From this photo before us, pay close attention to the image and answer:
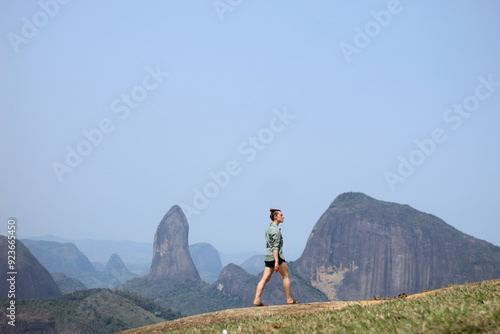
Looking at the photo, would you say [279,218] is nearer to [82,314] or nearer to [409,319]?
[409,319]

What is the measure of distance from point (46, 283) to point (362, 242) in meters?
97.6

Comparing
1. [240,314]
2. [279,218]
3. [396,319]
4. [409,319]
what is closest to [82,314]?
[279,218]

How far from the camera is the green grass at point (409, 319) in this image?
8.77m

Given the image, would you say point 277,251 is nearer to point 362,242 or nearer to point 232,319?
point 232,319

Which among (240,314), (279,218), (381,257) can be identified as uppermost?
(381,257)

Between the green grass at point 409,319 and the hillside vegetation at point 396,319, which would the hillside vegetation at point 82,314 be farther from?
the green grass at point 409,319

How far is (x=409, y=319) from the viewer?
9633 millimetres

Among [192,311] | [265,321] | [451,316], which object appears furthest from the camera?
[192,311]

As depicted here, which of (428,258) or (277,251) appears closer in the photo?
(277,251)

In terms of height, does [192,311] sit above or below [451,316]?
below

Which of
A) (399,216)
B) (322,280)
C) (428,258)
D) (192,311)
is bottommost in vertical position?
(192,311)

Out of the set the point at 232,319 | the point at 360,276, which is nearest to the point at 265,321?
the point at 232,319

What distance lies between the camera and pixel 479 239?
159625 mm

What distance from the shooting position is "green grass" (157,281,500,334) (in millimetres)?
8766
